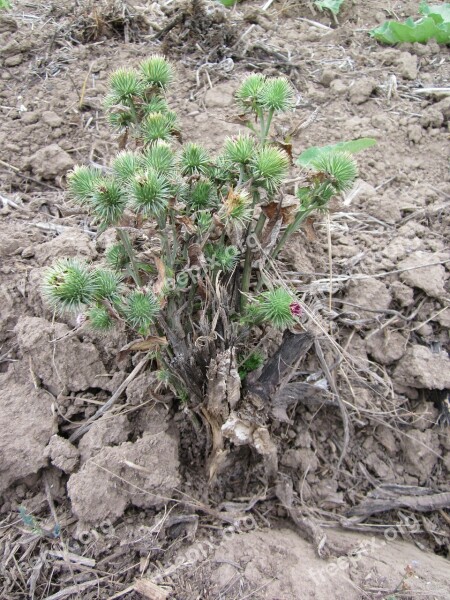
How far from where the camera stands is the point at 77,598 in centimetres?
182

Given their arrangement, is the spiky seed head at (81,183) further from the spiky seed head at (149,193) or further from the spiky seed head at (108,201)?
the spiky seed head at (149,193)

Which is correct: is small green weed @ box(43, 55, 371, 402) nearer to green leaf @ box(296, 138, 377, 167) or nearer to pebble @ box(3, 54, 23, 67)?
green leaf @ box(296, 138, 377, 167)

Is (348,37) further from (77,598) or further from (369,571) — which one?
(77,598)

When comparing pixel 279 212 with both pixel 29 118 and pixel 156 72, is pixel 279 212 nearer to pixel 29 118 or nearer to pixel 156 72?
pixel 156 72

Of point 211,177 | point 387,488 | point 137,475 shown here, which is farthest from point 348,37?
point 137,475

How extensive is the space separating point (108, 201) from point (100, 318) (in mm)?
367

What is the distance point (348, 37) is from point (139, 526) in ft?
12.0

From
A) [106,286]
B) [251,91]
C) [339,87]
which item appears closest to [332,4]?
[339,87]

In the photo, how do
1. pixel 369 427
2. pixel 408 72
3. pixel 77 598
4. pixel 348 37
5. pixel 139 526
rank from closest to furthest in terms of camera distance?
1. pixel 77 598
2. pixel 139 526
3. pixel 369 427
4. pixel 408 72
5. pixel 348 37

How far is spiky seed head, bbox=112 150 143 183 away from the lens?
1664mm

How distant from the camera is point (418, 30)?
12.7ft

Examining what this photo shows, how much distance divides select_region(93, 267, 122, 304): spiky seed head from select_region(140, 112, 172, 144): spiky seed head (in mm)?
510

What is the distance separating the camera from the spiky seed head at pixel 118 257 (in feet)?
6.23

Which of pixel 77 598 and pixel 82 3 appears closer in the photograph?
pixel 77 598
